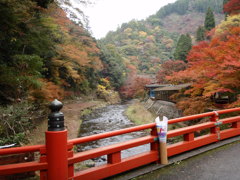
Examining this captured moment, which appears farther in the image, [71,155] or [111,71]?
[111,71]

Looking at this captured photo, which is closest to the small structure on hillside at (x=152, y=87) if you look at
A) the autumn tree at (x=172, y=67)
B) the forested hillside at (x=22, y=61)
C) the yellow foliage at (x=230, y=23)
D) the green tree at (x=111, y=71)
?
the autumn tree at (x=172, y=67)

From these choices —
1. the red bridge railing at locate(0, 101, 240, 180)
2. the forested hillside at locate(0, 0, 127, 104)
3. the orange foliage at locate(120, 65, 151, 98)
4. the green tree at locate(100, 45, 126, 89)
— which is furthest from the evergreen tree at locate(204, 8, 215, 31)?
the red bridge railing at locate(0, 101, 240, 180)

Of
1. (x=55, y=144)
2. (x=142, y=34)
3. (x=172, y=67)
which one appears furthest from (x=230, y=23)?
(x=142, y=34)

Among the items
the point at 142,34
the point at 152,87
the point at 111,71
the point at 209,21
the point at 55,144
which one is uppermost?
the point at 142,34

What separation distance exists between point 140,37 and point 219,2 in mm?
36034

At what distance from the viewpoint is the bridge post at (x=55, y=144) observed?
2105 mm

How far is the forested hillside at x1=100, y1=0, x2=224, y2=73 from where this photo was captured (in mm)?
61875

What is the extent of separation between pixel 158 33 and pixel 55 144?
8263 centimetres

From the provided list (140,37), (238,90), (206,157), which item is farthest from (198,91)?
(140,37)

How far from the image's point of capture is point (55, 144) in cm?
211

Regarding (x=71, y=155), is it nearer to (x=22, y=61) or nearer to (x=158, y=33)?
(x=22, y=61)

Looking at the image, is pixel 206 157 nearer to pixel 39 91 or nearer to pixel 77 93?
pixel 39 91

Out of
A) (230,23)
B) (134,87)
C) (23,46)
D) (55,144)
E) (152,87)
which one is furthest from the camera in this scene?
(134,87)

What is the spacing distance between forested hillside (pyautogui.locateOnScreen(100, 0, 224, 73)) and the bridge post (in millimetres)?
53801
